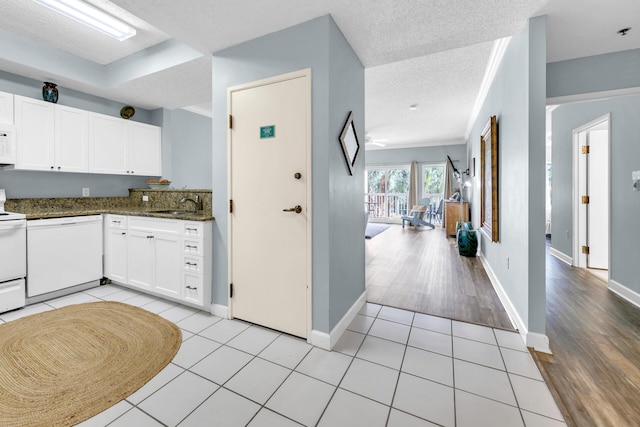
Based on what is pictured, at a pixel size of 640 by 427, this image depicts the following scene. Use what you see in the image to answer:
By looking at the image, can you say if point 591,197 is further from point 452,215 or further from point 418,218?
point 418,218

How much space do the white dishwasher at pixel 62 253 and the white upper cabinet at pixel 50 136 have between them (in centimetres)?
75

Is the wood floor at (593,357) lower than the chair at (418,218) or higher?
lower

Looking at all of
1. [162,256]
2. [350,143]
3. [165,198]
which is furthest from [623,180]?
[165,198]

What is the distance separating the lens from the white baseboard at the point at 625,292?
8.77 feet

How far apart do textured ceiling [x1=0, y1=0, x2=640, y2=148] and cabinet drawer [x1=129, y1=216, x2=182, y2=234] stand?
5.15 ft

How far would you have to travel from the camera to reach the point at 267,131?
219 centimetres

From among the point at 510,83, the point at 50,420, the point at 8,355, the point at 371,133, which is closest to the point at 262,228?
the point at 50,420

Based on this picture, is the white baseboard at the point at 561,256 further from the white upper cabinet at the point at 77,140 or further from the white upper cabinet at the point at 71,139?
the white upper cabinet at the point at 71,139

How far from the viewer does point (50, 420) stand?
4.35ft

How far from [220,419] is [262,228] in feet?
4.13

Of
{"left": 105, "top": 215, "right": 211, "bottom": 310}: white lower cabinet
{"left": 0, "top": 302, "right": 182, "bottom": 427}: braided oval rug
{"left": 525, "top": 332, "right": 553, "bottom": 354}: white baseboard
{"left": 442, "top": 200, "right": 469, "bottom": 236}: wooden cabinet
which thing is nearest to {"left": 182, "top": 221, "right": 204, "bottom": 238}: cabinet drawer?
{"left": 105, "top": 215, "right": 211, "bottom": 310}: white lower cabinet

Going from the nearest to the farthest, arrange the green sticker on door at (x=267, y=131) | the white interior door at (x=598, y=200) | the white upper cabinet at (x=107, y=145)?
the green sticker on door at (x=267, y=131) → the white upper cabinet at (x=107, y=145) → the white interior door at (x=598, y=200)

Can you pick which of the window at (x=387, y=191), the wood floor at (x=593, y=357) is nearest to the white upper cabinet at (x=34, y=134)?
the wood floor at (x=593, y=357)

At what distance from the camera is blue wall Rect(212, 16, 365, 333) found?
6.48ft
